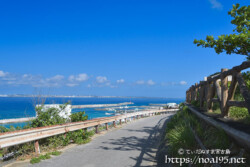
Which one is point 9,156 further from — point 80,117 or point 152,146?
point 152,146

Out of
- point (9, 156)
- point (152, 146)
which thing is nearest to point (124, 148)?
point (152, 146)

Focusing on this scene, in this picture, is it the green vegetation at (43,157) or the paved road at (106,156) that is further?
the green vegetation at (43,157)

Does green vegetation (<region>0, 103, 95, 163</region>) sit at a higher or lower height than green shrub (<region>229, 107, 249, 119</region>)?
lower

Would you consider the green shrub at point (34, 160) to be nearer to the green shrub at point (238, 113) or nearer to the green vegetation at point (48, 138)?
the green vegetation at point (48, 138)

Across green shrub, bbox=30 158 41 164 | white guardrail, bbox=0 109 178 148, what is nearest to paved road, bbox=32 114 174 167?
green shrub, bbox=30 158 41 164

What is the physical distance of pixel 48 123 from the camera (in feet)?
33.2

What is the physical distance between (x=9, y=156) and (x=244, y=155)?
26.1 feet

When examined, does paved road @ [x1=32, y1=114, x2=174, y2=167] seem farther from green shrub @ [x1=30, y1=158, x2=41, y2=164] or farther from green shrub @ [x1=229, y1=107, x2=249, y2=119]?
green shrub @ [x1=229, y1=107, x2=249, y2=119]

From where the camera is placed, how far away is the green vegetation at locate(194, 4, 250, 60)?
7332 mm

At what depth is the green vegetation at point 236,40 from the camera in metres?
7.33

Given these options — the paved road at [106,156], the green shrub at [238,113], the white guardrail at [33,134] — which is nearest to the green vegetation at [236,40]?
the green shrub at [238,113]

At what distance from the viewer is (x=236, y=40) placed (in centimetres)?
719

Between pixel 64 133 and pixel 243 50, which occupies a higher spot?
pixel 243 50

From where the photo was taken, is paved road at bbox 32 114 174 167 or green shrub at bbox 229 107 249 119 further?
paved road at bbox 32 114 174 167
